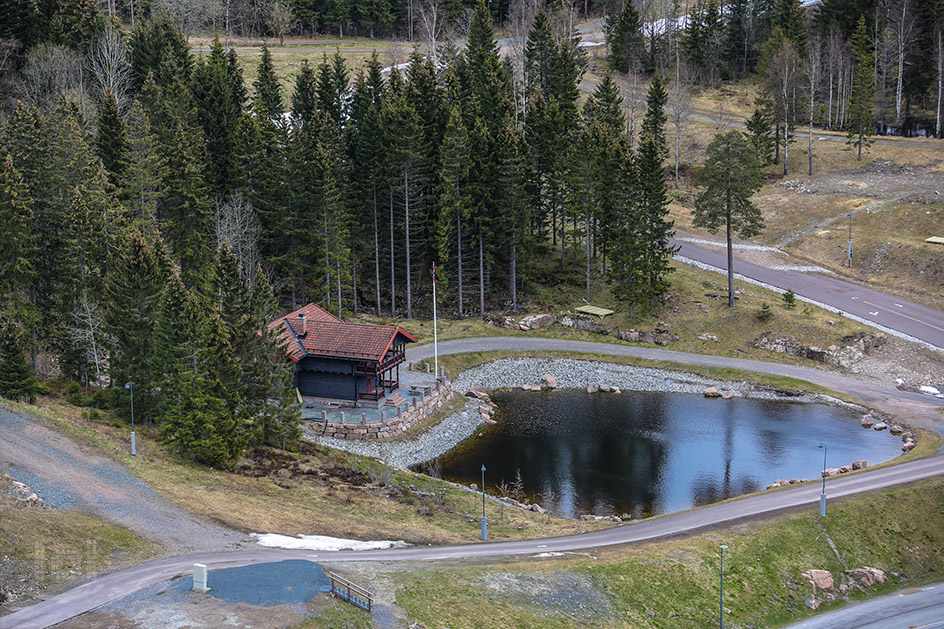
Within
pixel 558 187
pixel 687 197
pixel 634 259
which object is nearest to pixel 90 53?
pixel 558 187

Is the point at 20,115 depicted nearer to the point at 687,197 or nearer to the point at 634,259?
the point at 634,259

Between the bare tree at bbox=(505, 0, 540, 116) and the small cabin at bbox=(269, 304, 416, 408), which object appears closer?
the small cabin at bbox=(269, 304, 416, 408)

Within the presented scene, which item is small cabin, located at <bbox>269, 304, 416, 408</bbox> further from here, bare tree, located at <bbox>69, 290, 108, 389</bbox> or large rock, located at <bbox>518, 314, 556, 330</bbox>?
large rock, located at <bbox>518, 314, 556, 330</bbox>

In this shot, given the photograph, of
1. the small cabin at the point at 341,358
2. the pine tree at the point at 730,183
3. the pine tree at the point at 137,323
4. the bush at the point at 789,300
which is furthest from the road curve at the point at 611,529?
the pine tree at the point at 137,323

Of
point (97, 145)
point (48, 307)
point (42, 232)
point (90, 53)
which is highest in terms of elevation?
point (90, 53)

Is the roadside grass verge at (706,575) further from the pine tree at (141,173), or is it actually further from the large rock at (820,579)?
the pine tree at (141,173)

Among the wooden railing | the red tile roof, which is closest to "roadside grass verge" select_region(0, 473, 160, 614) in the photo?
the wooden railing
